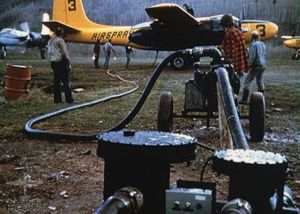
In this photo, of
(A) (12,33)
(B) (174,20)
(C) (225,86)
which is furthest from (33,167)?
(A) (12,33)

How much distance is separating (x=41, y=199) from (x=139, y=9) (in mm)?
36965

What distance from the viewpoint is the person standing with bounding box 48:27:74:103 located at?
9.57m

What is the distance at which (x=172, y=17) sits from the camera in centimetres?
1917

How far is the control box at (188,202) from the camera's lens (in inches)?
46.0

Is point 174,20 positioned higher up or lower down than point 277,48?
higher up

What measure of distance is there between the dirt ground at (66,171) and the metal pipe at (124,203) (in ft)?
4.69

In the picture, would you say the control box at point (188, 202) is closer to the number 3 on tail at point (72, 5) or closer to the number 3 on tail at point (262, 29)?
the number 3 on tail at point (262, 29)

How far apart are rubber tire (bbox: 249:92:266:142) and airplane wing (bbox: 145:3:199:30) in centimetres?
1343

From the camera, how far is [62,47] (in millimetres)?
9562

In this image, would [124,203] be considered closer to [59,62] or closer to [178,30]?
[59,62]

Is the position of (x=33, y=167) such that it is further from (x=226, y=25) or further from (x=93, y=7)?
(x=93, y=7)

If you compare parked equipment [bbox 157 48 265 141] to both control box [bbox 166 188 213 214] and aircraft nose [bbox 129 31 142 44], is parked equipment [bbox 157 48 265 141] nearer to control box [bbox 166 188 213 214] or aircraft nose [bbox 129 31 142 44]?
control box [bbox 166 188 213 214]

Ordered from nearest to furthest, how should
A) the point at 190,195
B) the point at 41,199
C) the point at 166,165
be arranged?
the point at 190,195 → the point at 166,165 → the point at 41,199

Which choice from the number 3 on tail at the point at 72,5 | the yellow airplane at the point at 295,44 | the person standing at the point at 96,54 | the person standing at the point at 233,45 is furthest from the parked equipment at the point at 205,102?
the yellow airplane at the point at 295,44
